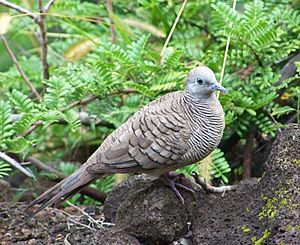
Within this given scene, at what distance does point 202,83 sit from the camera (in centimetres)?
279

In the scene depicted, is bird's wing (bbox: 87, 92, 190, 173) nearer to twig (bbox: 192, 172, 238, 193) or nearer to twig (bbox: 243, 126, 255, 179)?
twig (bbox: 192, 172, 238, 193)

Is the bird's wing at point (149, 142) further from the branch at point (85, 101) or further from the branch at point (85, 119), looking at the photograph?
the branch at point (85, 119)

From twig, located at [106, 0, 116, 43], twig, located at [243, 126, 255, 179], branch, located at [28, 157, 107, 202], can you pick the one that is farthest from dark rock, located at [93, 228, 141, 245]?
twig, located at [106, 0, 116, 43]

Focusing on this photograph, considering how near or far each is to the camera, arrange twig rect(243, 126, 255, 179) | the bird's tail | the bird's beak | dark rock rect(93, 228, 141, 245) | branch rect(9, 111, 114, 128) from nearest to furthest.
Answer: dark rock rect(93, 228, 141, 245)
the bird's beak
the bird's tail
twig rect(243, 126, 255, 179)
branch rect(9, 111, 114, 128)

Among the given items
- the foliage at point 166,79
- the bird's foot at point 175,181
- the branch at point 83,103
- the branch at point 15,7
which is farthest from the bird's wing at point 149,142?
the branch at point 15,7

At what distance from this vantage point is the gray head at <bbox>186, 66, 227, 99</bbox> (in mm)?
2771

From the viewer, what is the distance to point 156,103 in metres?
2.87

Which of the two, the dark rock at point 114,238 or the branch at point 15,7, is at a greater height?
the branch at point 15,7

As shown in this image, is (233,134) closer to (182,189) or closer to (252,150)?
(252,150)

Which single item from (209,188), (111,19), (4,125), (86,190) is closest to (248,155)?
(209,188)

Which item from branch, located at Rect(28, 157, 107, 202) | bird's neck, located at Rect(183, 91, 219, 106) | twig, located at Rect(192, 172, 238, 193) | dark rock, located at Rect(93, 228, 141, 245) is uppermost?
bird's neck, located at Rect(183, 91, 219, 106)

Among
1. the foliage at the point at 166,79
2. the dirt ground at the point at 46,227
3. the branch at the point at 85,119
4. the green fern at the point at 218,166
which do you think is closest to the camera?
the dirt ground at the point at 46,227

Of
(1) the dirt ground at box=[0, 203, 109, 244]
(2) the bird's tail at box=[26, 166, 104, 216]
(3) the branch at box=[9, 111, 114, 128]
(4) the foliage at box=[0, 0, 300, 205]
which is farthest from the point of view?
(3) the branch at box=[9, 111, 114, 128]

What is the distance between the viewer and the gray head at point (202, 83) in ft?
9.09
